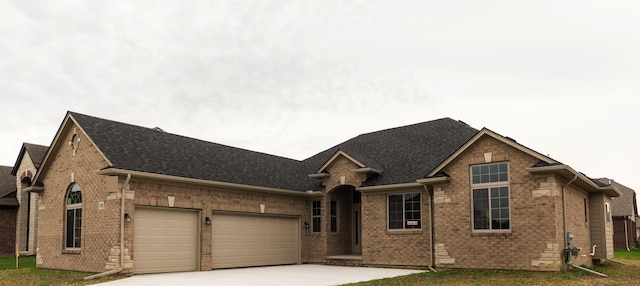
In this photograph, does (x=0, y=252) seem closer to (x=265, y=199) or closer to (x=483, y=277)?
(x=265, y=199)

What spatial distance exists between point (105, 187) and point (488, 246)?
12686 millimetres

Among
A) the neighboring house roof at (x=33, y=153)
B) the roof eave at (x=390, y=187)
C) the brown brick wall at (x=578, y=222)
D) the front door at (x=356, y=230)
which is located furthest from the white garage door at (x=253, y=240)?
the neighboring house roof at (x=33, y=153)

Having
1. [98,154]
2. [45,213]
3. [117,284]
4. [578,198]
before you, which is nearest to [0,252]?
[45,213]

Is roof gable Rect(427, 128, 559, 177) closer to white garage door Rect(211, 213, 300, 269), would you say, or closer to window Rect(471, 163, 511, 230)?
window Rect(471, 163, 511, 230)

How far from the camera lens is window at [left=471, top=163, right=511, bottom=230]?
18.5 meters

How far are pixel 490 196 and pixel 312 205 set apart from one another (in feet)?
29.4

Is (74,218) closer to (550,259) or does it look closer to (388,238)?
(388,238)

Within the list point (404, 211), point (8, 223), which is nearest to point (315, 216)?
point (404, 211)

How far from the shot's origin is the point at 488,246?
1862cm

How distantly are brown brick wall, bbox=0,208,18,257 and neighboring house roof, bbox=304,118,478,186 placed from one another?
18615 millimetres

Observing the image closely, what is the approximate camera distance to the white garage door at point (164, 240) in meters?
18.6

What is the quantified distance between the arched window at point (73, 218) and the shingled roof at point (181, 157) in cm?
242

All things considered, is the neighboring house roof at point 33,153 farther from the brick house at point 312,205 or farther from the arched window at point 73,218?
the arched window at point 73,218

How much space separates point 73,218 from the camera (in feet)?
67.1
